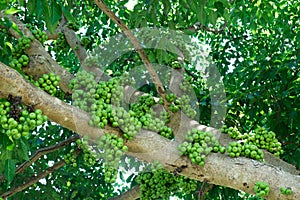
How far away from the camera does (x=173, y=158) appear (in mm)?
2836

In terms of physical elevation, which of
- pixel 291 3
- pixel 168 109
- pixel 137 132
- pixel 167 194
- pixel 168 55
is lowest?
pixel 167 194

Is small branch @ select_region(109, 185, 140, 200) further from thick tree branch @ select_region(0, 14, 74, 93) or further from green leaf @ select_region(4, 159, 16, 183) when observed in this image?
green leaf @ select_region(4, 159, 16, 183)

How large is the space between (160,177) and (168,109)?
0.54m

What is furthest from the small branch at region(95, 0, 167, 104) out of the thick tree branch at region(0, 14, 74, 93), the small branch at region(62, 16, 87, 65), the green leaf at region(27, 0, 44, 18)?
the small branch at region(62, 16, 87, 65)

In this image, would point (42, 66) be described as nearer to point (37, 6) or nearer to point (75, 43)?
point (37, 6)

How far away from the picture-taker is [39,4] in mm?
2795

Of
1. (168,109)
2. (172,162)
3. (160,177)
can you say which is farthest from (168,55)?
(172,162)

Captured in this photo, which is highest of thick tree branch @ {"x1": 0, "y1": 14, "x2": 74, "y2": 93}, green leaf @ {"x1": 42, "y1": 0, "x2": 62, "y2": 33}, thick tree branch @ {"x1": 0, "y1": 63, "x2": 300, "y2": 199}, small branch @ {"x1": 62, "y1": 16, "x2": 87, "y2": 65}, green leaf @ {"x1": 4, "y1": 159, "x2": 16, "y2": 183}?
small branch @ {"x1": 62, "y1": 16, "x2": 87, "y2": 65}

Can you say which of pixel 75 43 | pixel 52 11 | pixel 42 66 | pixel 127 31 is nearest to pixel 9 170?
pixel 42 66

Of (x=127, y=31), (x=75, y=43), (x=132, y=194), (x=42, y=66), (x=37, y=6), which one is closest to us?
(x=37, y=6)

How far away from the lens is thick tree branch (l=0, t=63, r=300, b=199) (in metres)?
2.52

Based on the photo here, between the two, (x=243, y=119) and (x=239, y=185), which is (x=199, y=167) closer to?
(x=239, y=185)

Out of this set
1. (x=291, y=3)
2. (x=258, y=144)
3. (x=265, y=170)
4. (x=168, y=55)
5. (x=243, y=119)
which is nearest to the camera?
(x=265, y=170)

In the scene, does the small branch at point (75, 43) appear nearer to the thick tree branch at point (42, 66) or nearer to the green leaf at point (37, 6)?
the thick tree branch at point (42, 66)
